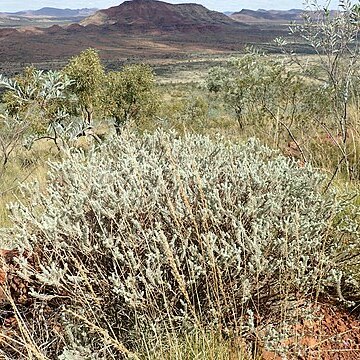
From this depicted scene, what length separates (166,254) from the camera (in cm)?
204

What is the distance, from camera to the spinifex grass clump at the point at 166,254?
6.89 feet

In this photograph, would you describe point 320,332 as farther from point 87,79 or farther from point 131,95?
point 131,95

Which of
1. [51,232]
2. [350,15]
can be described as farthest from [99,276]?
[350,15]

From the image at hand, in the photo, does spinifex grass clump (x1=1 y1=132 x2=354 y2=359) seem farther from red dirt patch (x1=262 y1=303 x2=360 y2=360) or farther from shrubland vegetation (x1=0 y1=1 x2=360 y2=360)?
red dirt patch (x1=262 y1=303 x2=360 y2=360)

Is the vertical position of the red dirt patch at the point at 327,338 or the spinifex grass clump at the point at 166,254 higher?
the spinifex grass clump at the point at 166,254

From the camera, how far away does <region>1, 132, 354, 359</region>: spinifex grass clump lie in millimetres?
2100

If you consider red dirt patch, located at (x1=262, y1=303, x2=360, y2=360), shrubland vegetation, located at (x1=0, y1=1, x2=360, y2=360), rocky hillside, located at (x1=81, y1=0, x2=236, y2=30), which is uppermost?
rocky hillside, located at (x1=81, y1=0, x2=236, y2=30)

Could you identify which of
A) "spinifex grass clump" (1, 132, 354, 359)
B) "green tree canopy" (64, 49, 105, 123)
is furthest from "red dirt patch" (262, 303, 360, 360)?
"green tree canopy" (64, 49, 105, 123)

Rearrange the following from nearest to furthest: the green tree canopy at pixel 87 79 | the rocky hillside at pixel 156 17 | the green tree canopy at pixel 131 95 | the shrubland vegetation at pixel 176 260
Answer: the shrubland vegetation at pixel 176 260, the green tree canopy at pixel 87 79, the green tree canopy at pixel 131 95, the rocky hillside at pixel 156 17

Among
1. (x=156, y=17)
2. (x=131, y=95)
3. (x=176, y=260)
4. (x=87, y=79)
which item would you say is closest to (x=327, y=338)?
(x=176, y=260)

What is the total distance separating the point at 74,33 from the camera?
151625 millimetres

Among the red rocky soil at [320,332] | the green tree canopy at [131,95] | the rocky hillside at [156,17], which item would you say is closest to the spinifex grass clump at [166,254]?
the red rocky soil at [320,332]

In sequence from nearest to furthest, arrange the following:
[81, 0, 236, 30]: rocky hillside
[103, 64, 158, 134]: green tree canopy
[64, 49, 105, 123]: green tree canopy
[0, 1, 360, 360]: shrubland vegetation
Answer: [0, 1, 360, 360]: shrubland vegetation < [64, 49, 105, 123]: green tree canopy < [103, 64, 158, 134]: green tree canopy < [81, 0, 236, 30]: rocky hillside

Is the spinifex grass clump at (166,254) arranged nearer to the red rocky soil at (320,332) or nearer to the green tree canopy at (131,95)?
the red rocky soil at (320,332)
